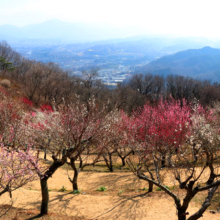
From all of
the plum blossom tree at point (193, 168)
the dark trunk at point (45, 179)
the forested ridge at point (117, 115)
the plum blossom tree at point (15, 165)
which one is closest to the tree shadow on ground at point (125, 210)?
the plum blossom tree at point (193, 168)

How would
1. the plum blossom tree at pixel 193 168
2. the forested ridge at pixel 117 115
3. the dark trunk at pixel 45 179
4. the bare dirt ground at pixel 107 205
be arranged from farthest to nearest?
1. the forested ridge at pixel 117 115
2. the bare dirt ground at pixel 107 205
3. the dark trunk at pixel 45 179
4. the plum blossom tree at pixel 193 168

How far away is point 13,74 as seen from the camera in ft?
187

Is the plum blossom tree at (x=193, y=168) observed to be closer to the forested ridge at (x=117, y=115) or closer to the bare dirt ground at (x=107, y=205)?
the forested ridge at (x=117, y=115)

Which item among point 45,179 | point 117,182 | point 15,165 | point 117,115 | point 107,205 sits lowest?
point 117,182

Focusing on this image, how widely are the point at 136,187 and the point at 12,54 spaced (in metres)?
81.3

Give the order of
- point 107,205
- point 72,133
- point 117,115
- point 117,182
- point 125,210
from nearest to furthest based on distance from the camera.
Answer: point 72,133 → point 125,210 → point 107,205 → point 117,182 → point 117,115

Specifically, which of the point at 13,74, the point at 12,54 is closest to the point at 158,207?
the point at 13,74

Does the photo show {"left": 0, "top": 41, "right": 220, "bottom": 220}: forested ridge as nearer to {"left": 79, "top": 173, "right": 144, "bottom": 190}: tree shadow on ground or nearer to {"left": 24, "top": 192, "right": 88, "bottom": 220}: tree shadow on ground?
{"left": 24, "top": 192, "right": 88, "bottom": 220}: tree shadow on ground

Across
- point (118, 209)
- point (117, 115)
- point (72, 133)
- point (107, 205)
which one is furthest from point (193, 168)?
point (117, 115)

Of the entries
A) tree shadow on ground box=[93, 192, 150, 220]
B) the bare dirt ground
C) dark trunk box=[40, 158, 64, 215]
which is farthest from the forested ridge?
tree shadow on ground box=[93, 192, 150, 220]

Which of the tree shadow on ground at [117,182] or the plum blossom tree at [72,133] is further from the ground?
the plum blossom tree at [72,133]

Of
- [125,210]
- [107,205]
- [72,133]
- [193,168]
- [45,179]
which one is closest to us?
[193,168]

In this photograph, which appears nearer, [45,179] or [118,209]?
[45,179]

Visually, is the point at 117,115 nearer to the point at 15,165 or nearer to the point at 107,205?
Answer: the point at 107,205
